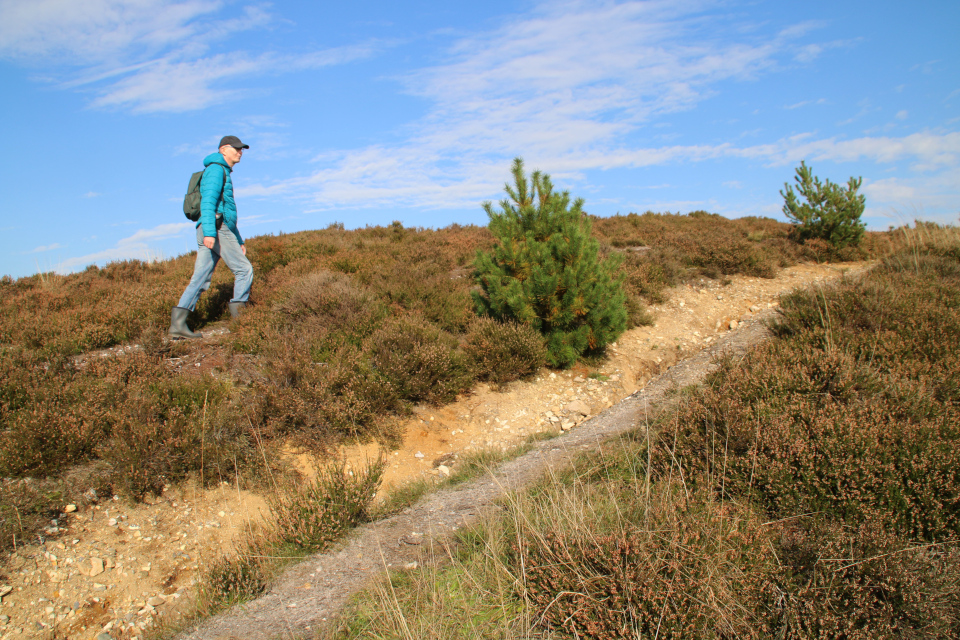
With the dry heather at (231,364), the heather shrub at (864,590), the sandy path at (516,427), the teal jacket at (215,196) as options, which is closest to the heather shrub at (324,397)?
the dry heather at (231,364)

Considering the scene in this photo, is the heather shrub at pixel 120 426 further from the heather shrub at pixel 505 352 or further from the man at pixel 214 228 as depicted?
the heather shrub at pixel 505 352

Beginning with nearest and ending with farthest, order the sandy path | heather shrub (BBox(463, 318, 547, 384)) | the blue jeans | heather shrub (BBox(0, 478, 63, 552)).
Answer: the sandy path → heather shrub (BBox(0, 478, 63, 552)) → the blue jeans → heather shrub (BBox(463, 318, 547, 384))

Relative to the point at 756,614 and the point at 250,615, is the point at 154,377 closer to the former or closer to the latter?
the point at 250,615

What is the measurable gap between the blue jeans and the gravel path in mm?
4855

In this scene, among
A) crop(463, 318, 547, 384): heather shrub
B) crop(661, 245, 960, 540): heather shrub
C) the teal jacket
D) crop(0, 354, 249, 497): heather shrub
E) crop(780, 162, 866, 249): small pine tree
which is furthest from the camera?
crop(780, 162, 866, 249): small pine tree

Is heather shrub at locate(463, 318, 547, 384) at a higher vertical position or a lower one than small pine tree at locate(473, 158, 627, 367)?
lower

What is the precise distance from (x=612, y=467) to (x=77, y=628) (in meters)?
4.07

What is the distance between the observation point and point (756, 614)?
7.47 feet

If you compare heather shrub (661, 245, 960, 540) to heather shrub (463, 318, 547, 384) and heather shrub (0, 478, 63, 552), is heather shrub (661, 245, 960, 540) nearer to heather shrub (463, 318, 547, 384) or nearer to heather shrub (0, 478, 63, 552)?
heather shrub (463, 318, 547, 384)

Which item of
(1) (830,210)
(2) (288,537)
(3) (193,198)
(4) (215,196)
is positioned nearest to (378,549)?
(2) (288,537)

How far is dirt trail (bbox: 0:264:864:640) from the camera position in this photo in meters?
3.17

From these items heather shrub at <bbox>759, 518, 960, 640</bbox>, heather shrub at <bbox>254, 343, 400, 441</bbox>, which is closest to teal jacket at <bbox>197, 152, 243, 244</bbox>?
heather shrub at <bbox>254, 343, 400, 441</bbox>

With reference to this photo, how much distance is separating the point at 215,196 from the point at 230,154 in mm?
733

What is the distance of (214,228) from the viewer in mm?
6887
